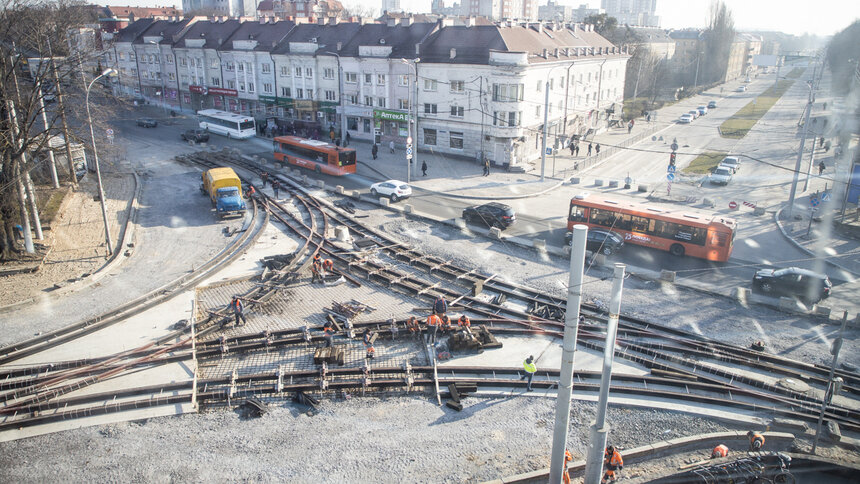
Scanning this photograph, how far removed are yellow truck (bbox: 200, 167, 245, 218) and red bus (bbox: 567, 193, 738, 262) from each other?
18754mm

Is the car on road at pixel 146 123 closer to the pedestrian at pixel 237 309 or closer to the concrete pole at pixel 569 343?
the pedestrian at pixel 237 309

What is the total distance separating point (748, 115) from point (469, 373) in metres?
75.0

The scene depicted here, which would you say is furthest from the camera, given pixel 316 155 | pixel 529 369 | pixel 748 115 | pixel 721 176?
pixel 748 115

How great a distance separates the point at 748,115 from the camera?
76000 millimetres

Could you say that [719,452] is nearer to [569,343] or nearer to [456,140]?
[569,343]

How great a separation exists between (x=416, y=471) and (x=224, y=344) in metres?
8.56

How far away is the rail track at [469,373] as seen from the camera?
1591 cm

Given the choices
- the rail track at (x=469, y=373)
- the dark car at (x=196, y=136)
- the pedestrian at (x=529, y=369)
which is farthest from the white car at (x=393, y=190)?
the dark car at (x=196, y=136)

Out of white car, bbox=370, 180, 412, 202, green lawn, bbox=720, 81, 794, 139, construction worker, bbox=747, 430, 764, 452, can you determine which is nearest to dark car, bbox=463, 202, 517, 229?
white car, bbox=370, 180, 412, 202

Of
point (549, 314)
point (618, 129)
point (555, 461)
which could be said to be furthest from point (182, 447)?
point (618, 129)

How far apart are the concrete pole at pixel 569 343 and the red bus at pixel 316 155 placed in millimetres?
33738

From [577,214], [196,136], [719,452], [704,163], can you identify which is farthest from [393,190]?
[704,163]

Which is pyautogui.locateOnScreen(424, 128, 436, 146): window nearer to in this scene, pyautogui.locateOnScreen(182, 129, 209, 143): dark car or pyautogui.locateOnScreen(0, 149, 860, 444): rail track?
pyautogui.locateOnScreen(182, 129, 209, 143): dark car

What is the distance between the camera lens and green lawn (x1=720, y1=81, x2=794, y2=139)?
63.6 metres
